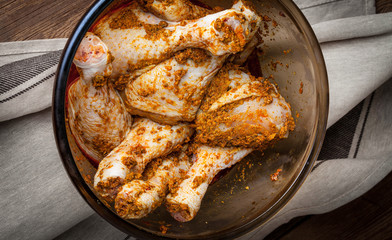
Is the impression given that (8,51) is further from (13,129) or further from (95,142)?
(95,142)

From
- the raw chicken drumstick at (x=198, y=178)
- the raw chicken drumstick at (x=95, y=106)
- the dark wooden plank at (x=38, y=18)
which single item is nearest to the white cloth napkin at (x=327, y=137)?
the dark wooden plank at (x=38, y=18)

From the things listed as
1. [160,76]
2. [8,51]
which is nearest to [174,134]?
[160,76]

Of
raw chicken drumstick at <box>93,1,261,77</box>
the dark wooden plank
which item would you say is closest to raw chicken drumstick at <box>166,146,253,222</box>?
raw chicken drumstick at <box>93,1,261,77</box>

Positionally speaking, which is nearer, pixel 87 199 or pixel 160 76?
pixel 87 199

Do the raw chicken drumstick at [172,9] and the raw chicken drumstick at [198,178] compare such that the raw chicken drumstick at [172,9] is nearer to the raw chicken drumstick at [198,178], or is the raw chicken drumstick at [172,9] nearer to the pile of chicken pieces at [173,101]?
the pile of chicken pieces at [173,101]

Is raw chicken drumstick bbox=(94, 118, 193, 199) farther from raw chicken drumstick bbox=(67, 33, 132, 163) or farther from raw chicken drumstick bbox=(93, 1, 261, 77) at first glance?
raw chicken drumstick bbox=(93, 1, 261, 77)

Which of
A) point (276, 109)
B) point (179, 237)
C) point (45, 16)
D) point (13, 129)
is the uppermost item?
point (45, 16)

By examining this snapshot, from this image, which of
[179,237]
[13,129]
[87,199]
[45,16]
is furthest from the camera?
[45,16]

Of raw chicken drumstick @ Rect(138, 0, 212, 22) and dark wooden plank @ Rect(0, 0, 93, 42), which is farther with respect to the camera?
dark wooden plank @ Rect(0, 0, 93, 42)
